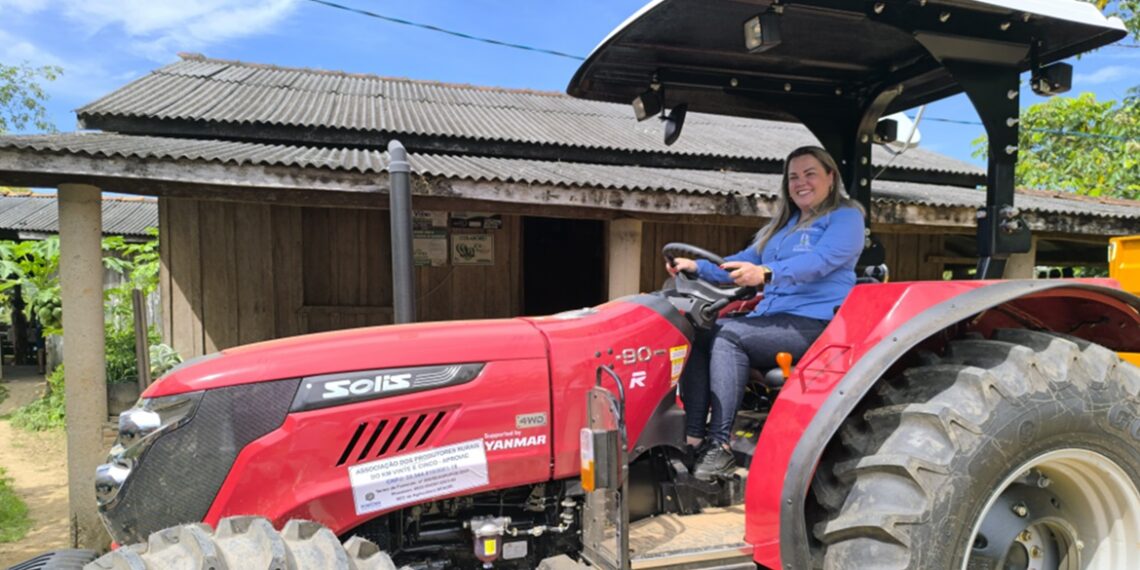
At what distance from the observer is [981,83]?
241 centimetres

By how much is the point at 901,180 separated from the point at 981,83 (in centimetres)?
794

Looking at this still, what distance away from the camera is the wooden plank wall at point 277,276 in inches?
287

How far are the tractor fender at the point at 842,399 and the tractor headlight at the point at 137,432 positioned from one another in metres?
1.62

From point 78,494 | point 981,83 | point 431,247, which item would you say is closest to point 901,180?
point 431,247

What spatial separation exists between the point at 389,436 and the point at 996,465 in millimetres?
1665

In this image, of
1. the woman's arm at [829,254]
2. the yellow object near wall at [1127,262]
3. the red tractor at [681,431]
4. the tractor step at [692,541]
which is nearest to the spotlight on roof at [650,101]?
the red tractor at [681,431]

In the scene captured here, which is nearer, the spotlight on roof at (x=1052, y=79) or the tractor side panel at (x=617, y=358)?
the tractor side panel at (x=617, y=358)

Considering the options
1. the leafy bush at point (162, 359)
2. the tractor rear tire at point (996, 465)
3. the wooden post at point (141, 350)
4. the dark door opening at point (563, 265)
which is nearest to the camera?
the tractor rear tire at point (996, 465)

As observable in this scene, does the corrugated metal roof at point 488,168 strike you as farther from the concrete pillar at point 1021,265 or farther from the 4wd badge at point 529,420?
the 4wd badge at point 529,420

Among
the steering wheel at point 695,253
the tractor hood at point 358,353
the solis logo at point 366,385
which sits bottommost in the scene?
the solis logo at point 366,385

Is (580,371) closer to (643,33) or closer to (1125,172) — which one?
(643,33)

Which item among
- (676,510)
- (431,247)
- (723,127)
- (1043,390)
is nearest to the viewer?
(1043,390)

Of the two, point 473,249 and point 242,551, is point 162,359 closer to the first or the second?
point 473,249

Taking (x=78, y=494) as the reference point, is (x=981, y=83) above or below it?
above
